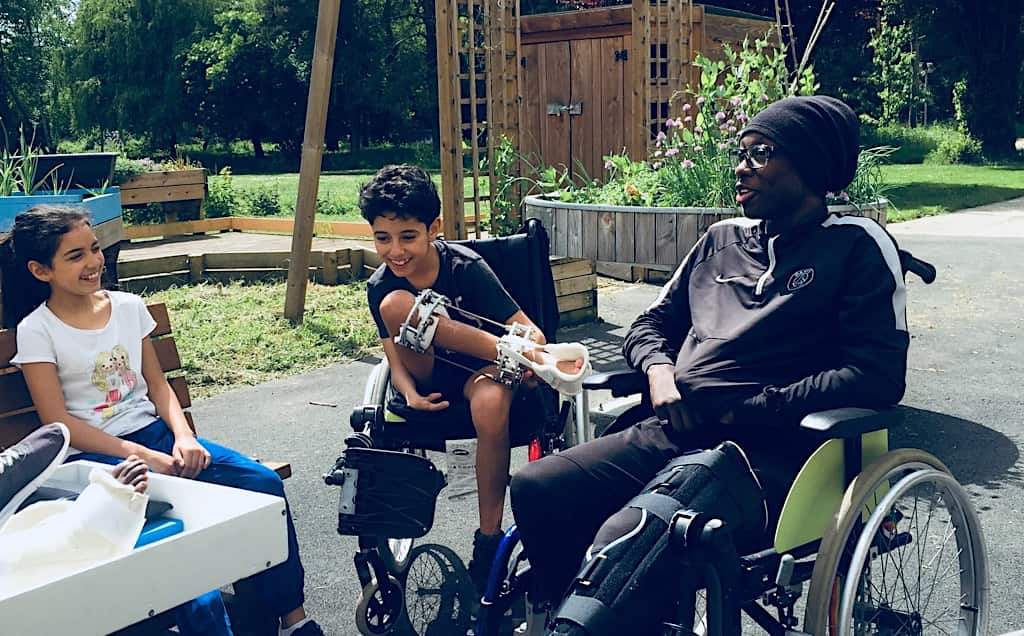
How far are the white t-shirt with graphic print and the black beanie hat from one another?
69.3 inches

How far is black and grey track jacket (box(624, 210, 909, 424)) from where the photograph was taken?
255cm

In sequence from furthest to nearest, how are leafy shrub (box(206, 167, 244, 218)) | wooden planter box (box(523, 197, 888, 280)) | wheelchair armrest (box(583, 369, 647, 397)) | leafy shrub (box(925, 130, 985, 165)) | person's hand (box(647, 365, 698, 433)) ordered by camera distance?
1. leafy shrub (box(925, 130, 985, 165))
2. leafy shrub (box(206, 167, 244, 218))
3. wooden planter box (box(523, 197, 888, 280))
4. wheelchair armrest (box(583, 369, 647, 397))
5. person's hand (box(647, 365, 698, 433))

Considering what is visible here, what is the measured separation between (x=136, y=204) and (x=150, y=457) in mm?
9878

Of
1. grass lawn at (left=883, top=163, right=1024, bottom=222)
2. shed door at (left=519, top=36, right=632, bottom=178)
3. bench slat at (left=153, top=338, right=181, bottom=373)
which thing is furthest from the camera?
grass lawn at (left=883, top=163, right=1024, bottom=222)

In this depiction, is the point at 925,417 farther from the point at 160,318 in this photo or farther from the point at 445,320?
the point at 160,318

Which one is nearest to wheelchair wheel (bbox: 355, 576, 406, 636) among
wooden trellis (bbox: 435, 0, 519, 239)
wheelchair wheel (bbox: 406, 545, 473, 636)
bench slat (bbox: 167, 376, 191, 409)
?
wheelchair wheel (bbox: 406, 545, 473, 636)

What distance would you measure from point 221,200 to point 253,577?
11.3 metres

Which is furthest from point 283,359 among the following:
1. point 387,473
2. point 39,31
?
point 39,31

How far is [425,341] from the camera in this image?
3.09m

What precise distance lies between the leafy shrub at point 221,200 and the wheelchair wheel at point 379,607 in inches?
428

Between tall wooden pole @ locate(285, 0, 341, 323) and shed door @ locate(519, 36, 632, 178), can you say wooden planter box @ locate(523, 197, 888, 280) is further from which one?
shed door @ locate(519, 36, 632, 178)

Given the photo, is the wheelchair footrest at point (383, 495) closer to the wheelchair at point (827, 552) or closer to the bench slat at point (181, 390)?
the wheelchair at point (827, 552)

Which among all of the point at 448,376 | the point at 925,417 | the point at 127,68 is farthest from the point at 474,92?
the point at 127,68

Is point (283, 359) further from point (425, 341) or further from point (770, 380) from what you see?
point (770, 380)
